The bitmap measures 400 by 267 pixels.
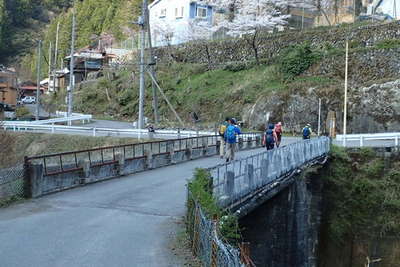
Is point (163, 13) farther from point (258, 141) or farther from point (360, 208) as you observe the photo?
point (360, 208)

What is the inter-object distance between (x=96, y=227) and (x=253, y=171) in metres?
5.16

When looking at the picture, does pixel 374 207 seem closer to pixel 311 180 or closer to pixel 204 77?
pixel 311 180

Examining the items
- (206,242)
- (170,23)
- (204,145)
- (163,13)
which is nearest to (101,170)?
(204,145)

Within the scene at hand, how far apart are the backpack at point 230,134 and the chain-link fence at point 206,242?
848cm

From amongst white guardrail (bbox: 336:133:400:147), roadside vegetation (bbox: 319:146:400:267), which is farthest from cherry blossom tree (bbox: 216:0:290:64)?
roadside vegetation (bbox: 319:146:400:267)

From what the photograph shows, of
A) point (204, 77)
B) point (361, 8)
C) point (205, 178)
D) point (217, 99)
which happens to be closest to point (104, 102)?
point (204, 77)

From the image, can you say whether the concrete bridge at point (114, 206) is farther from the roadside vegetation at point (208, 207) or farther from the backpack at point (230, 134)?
the backpack at point (230, 134)

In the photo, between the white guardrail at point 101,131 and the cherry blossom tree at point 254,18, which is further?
the cherry blossom tree at point 254,18

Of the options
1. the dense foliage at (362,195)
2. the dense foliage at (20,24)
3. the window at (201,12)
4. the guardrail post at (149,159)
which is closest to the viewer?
the guardrail post at (149,159)

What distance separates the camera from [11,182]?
1415 centimetres

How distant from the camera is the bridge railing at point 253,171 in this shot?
12.4 m

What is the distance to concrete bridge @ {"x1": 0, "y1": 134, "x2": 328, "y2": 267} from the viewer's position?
9383mm

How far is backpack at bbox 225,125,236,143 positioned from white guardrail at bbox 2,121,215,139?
520 inches

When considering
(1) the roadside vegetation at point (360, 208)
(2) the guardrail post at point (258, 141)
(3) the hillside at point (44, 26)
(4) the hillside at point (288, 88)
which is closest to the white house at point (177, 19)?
(4) the hillside at point (288, 88)
